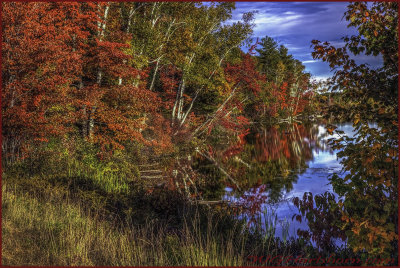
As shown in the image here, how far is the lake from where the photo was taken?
41.0 ft

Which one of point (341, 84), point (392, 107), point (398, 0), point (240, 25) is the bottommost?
point (392, 107)

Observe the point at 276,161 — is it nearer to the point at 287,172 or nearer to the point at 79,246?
the point at 287,172

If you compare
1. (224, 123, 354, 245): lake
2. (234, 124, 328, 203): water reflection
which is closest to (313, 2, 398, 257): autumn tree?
(224, 123, 354, 245): lake

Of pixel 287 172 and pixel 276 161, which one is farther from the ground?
pixel 276 161

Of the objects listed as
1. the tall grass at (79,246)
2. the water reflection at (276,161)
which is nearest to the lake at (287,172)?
the water reflection at (276,161)

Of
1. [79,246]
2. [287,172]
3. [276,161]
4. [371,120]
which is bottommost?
[287,172]

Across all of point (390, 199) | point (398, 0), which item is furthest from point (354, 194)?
point (398, 0)

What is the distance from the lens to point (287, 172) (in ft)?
63.9

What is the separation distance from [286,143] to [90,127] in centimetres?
2133

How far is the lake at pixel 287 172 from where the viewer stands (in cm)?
1250

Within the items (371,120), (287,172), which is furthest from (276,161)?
(371,120)

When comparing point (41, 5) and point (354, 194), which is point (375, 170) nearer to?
point (354, 194)

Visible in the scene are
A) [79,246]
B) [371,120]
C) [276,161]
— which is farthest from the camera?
[276,161]

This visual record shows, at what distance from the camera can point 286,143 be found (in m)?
32.2
